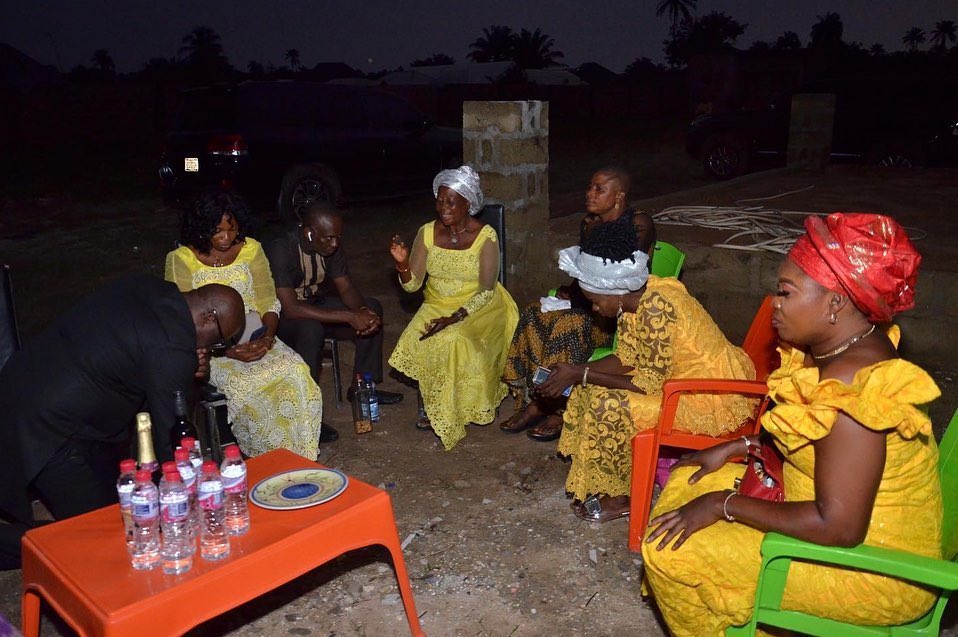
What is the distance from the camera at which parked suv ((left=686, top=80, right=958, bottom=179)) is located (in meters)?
11.4

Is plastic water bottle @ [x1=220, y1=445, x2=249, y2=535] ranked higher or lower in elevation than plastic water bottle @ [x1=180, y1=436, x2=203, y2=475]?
lower

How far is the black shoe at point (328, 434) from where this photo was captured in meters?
4.83

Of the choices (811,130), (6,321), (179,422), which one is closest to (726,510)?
(179,422)

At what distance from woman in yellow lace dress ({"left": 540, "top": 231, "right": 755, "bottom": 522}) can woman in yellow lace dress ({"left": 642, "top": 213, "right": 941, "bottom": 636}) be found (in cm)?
97

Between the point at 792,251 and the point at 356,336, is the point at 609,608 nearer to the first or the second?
the point at 792,251

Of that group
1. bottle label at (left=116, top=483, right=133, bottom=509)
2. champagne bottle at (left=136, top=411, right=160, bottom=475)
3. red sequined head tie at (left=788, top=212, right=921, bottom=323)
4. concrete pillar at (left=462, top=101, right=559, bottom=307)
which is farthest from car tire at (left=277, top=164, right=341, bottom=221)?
red sequined head tie at (left=788, top=212, right=921, bottom=323)

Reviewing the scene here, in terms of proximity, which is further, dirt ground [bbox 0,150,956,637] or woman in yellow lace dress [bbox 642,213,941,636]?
dirt ground [bbox 0,150,956,637]

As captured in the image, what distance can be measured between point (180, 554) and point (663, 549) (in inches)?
57.9

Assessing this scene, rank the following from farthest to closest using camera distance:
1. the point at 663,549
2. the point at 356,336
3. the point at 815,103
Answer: the point at 815,103 < the point at 356,336 < the point at 663,549

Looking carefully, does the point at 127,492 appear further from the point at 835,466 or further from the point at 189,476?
the point at 835,466

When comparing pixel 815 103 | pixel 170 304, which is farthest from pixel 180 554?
pixel 815 103

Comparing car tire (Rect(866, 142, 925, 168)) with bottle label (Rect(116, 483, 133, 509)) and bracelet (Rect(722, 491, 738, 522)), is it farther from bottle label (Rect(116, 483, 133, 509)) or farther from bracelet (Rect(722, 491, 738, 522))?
bottle label (Rect(116, 483, 133, 509))

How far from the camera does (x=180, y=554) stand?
236 centimetres

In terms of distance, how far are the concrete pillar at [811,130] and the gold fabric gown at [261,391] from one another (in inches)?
336
